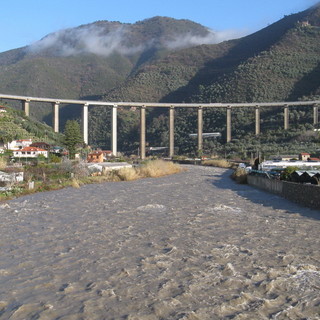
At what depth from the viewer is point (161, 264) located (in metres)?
7.45

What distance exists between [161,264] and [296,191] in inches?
396

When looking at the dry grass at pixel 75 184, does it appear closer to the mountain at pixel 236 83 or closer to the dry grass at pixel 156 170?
the dry grass at pixel 156 170

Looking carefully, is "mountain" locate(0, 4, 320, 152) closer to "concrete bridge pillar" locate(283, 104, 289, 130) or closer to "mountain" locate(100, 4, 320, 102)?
"mountain" locate(100, 4, 320, 102)

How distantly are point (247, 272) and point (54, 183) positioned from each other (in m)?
18.2

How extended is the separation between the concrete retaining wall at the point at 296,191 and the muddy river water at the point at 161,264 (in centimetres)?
116

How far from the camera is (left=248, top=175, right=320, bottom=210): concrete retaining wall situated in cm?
1420

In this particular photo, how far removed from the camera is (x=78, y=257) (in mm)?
8031

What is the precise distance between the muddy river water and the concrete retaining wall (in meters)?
1.16

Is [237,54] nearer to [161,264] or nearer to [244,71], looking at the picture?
[244,71]

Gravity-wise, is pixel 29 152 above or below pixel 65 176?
above

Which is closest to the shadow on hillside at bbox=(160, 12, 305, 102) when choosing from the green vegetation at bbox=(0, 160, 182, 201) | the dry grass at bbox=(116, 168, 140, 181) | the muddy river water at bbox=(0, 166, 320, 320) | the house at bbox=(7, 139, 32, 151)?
the house at bbox=(7, 139, 32, 151)

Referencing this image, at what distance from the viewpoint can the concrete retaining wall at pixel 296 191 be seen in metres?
14.2

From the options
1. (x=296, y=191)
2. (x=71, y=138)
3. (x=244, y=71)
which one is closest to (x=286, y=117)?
(x=244, y=71)

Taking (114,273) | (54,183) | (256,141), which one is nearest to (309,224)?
(114,273)
